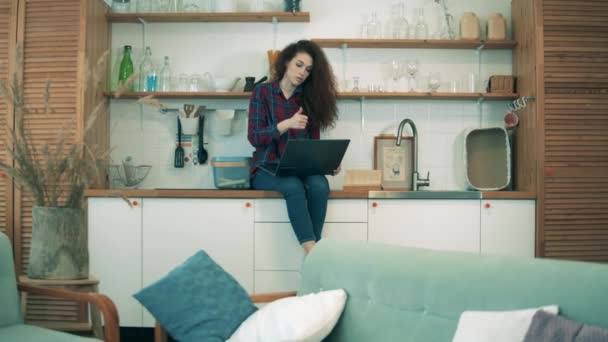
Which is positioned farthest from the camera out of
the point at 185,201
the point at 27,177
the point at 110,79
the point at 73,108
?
the point at 110,79

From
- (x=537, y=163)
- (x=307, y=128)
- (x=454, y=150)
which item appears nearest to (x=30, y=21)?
(x=307, y=128)

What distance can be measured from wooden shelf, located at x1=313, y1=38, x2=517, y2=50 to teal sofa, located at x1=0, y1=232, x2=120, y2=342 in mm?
2410

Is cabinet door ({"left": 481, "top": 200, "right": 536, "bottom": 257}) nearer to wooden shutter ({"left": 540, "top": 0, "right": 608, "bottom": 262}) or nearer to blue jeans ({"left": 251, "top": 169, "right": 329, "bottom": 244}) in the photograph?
wooden shutter ({"left": 540, "top": 0, "right": 608, "bottom": 262})

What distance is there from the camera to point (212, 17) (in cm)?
412

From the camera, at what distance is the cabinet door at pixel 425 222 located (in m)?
3.59

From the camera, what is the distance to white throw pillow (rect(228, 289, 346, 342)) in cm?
183

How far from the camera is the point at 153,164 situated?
4.25 m

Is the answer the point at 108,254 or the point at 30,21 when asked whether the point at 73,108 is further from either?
the point at 108,254

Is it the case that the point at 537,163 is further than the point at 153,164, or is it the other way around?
the point at 153,164

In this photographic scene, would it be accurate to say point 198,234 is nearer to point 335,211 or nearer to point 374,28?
point 335,211

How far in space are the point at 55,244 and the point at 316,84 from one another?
1698 millimetres

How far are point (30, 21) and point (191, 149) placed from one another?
1249 mm

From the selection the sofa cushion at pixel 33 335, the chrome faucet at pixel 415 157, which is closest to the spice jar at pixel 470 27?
the chrome faucet at pixel 415 157

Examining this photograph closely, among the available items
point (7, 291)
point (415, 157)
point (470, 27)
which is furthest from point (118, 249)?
point (470, 27)
